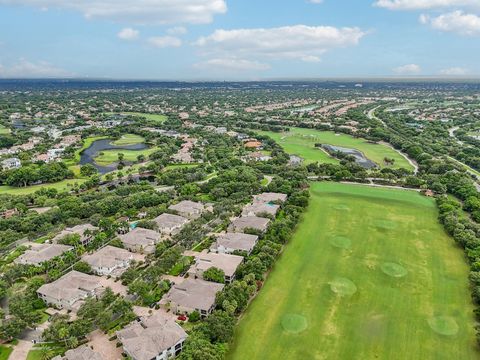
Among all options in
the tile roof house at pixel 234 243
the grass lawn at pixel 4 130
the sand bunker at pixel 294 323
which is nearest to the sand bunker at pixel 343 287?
the sand bunker at pixel 294 323

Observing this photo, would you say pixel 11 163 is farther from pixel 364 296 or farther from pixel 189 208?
pixel 364 296

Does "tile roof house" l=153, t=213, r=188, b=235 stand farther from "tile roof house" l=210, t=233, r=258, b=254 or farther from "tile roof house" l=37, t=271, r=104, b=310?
"tile roof house" l=37, t=271, r=104, b=310

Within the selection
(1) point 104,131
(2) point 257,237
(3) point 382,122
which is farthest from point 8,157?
(3) point 382,122

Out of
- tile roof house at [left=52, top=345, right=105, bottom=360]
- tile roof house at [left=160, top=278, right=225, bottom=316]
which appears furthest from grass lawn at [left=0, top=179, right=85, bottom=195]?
tile roof house at [left=52, top=345, right=105, bottom=360]

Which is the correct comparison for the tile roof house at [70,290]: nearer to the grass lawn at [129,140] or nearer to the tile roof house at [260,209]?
the tile roof house at [260,209]

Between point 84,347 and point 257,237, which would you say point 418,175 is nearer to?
point 257,237

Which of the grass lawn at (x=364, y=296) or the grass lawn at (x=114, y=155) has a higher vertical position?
the grass lawn at (x=114, y=155)
